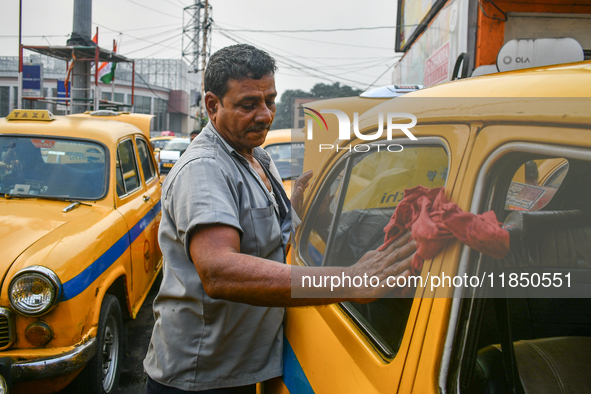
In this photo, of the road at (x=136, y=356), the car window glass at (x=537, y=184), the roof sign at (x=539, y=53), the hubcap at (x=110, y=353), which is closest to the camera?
the car window glass at (x=537, y=184)

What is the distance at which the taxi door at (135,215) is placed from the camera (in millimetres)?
3148

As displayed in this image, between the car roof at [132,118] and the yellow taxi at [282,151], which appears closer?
the yellow taxi at [282,151]

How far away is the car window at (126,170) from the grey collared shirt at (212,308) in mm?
2191

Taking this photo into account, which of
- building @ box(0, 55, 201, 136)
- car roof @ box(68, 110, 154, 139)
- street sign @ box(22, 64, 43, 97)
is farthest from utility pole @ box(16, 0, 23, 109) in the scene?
building @ box(0, 55, 201, 136)

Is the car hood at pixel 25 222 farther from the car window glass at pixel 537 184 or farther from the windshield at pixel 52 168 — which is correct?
the car window glass at pixel 537 184

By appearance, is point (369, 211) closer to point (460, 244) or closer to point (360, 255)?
point (360, 255)

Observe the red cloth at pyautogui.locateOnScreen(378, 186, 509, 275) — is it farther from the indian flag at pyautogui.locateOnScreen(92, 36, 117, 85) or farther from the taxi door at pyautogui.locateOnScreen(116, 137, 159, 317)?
the indian flag at pyautogui.locateOnScreen(92, 36, 117, 85)

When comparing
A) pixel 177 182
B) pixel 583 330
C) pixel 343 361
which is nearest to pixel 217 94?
pixel 177 182

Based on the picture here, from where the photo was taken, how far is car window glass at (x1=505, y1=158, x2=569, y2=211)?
3.33 ft

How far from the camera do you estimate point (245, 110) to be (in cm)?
129

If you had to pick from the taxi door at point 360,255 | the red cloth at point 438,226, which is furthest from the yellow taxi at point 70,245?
the red cloth at point 438,226

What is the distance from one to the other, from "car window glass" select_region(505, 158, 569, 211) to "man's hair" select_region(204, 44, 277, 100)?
772mm

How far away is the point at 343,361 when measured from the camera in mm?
1056

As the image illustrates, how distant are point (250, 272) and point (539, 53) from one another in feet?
6.19
